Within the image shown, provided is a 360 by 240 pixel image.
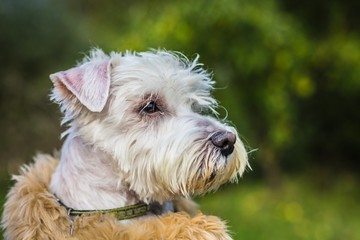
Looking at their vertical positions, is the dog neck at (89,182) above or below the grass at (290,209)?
below

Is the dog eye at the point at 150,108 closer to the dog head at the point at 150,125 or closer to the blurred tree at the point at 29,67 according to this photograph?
the dog head at the point at 150,125

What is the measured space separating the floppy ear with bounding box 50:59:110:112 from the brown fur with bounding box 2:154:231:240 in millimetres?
475

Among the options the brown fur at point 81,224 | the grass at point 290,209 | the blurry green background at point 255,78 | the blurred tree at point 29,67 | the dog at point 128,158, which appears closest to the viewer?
the brown fur at point 81,224

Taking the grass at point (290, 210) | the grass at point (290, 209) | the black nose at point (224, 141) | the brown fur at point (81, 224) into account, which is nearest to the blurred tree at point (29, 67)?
the grass at point (290, 209)

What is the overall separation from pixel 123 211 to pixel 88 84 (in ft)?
2.08

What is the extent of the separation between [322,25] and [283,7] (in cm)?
66

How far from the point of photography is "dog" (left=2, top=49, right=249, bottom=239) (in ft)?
10.2

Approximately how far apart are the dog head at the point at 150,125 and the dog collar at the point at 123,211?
6 centimetres

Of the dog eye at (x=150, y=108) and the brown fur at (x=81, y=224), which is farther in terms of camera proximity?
the dog eye at (x=150, y=108)

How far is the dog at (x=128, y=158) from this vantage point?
311 cm

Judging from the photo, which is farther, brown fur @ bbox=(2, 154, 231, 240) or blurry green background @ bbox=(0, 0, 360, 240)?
blurry green background @ bbox=(0, 0, 360, 240)

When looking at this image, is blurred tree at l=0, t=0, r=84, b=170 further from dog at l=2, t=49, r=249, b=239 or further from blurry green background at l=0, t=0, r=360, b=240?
dog at l=2, t=49, r=249, b=239

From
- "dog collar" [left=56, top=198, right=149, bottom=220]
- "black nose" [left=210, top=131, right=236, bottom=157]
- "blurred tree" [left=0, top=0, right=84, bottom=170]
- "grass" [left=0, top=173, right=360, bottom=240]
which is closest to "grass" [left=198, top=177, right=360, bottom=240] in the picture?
"grass" [left=0, top=173, right=360, bottom=240]

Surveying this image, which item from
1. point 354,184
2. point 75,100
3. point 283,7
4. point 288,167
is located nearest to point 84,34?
point 283,7
